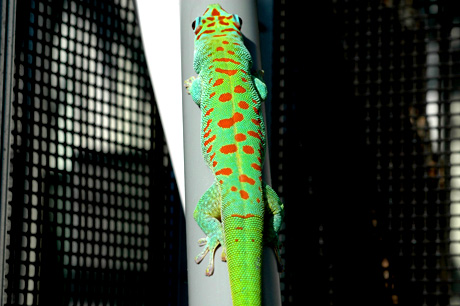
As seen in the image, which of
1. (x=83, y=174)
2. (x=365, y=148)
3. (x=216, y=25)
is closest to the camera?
(x=216, y=25)

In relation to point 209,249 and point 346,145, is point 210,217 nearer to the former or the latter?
point 209,249

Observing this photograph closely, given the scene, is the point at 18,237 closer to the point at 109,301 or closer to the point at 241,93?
the point at 109,301

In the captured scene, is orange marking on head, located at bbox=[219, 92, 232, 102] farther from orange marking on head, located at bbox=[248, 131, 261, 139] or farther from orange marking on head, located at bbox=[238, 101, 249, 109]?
orange marking on head, located at bbox=[248, 131, 261, 139]

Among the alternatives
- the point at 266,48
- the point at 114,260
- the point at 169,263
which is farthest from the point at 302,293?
the point at 266,48

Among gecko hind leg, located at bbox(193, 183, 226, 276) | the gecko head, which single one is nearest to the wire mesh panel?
the gecko head

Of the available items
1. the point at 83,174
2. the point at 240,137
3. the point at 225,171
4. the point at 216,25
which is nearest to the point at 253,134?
the point at 240,137

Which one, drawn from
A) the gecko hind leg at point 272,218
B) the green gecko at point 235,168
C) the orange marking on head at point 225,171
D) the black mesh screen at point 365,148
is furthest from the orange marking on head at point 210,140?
the black mesh screen at point 365,148

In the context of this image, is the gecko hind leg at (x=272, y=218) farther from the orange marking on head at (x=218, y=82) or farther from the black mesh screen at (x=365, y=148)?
the black mesh screen at (x=365, y=148)
